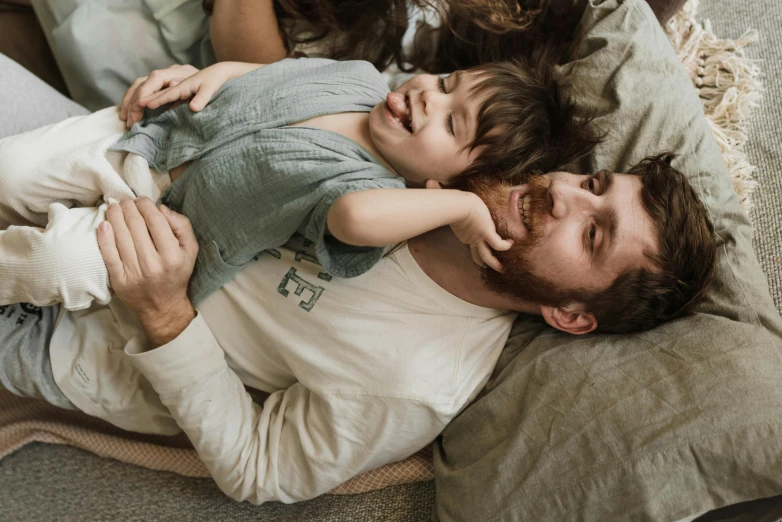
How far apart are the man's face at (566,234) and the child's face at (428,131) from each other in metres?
0.07

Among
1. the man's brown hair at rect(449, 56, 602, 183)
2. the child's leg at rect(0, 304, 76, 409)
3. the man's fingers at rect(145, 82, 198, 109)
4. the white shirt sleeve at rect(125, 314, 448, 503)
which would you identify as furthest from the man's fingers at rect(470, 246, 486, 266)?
the child's leg at rect(0, 304, 76, 409)

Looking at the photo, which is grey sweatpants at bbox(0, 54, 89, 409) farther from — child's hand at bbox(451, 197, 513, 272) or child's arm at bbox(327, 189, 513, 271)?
child's hand at bbox(451, 197, 513, 272)

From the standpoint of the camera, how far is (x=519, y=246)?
3.09 ft

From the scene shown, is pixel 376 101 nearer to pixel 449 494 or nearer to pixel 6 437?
pixel 449 494

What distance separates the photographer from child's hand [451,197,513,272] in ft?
2.86

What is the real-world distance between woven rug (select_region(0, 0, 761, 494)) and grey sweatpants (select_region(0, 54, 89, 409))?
11 centimetres

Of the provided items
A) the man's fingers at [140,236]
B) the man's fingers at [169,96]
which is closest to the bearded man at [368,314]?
the man's fingers at [140,236]

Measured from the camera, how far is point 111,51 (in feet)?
4.25

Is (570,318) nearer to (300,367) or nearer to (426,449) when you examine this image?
(426,449)

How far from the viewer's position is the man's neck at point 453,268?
3.33ft

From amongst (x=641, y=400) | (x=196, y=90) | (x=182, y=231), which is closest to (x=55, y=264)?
(x=182, y=231)

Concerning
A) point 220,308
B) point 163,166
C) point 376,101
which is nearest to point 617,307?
point 376,101

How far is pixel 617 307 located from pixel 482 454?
1.11 feet

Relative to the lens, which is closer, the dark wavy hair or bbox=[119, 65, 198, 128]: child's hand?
bbox=[119, 65, 198, 128]: child's hand
